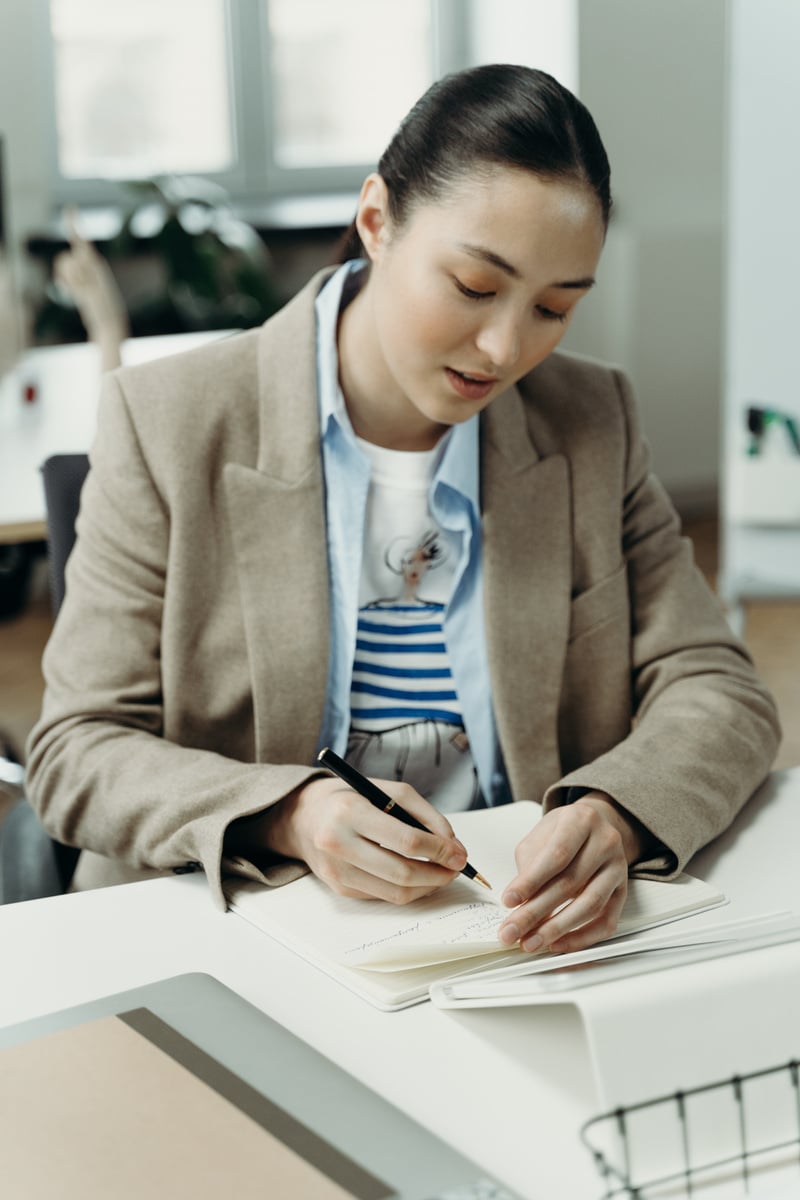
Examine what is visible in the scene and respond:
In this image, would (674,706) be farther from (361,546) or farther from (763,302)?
(763,302)

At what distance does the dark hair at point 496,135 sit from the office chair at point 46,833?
1.43ft

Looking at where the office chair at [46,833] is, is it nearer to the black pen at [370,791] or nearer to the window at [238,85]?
the black pen at [370,791]

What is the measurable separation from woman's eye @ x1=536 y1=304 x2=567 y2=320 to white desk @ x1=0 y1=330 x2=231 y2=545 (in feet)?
2.73

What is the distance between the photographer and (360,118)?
5.34 m

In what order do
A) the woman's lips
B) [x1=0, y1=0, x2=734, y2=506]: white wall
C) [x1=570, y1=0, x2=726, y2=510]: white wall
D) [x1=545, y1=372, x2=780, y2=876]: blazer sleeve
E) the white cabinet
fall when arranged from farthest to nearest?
[x1=570, y1=0, x2=726, y2=510]: white wall, [x1=0, y1=0, x2=734, y2=506]: white wall, the white cabinet, the woman's lips, [x1=545, y1=372, x2=780, y2=876]: blazer sleeve

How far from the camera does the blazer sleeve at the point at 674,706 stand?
1.17 m

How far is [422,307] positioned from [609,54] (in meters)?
3.83

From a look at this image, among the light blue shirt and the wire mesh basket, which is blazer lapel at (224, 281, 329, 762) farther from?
the wire mesh basket

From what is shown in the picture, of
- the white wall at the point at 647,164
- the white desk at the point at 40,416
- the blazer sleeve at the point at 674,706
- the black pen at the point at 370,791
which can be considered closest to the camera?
the black pen at the point at 370,791

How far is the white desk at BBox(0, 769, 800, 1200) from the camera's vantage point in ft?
2.60

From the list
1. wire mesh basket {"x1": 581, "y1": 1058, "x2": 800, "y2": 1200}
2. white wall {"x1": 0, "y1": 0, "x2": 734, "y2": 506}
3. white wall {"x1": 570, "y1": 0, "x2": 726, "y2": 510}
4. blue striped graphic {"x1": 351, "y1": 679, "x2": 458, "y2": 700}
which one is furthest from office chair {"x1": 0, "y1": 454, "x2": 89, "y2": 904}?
white wall {"x1": 570, "y1": 0, "x2": 726, "y2": 510}

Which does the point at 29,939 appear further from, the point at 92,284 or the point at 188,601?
the point at 92,284

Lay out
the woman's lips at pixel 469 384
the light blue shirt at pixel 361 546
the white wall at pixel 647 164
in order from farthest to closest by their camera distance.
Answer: the white wall at pixel 647 164, the light blue shirt at pixel 361 546, the woman's lips at pixel 469 384

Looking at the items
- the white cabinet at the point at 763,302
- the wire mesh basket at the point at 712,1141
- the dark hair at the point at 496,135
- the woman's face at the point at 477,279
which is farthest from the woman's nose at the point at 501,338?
the white cabinet at the point at 763,302
